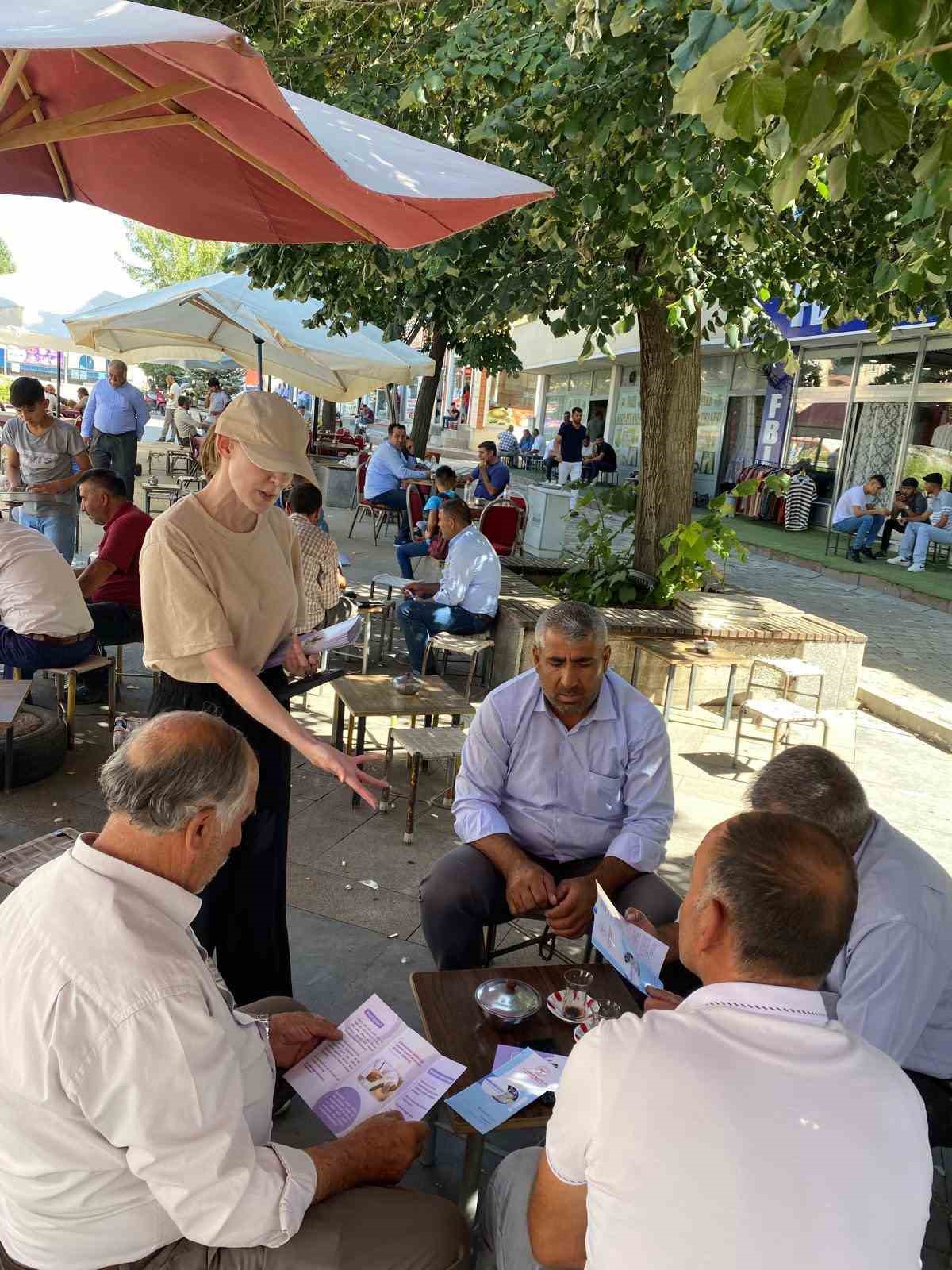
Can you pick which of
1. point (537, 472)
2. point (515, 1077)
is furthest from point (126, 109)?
point (537, 472)

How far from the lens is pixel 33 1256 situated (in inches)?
61.1

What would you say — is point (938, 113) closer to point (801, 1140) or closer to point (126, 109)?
point (126, 109)

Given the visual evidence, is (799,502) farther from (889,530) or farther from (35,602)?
(35,602)

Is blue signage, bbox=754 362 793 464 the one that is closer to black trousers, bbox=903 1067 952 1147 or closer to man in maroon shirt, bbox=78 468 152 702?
man in maroon shirt, bbox=78 468 152 702

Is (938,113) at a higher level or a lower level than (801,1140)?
higher

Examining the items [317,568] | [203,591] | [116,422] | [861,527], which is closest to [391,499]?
[116,422]

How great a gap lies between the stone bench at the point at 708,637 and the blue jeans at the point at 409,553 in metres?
1.97

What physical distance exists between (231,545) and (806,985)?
1881mm

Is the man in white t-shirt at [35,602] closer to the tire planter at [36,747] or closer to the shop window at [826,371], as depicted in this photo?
the tire planter at [36,747]

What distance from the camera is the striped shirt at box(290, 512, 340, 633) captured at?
6.34 meters

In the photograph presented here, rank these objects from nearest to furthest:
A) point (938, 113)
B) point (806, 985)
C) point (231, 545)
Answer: point (806, 985) < point (231, 545) < point (938, 113)

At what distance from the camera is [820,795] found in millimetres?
2260

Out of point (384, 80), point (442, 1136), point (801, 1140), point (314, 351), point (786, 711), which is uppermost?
point (384, 80)

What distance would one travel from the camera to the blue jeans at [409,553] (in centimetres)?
941
